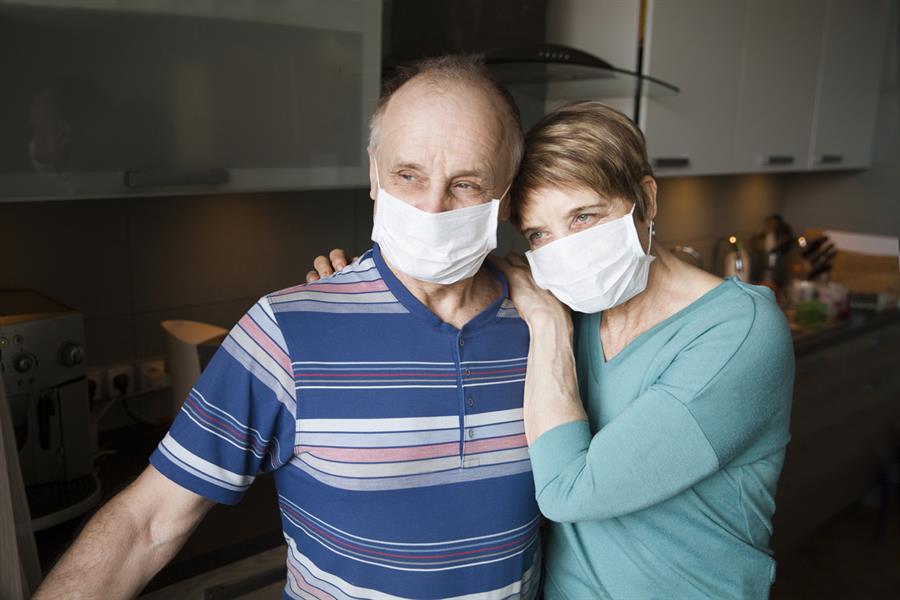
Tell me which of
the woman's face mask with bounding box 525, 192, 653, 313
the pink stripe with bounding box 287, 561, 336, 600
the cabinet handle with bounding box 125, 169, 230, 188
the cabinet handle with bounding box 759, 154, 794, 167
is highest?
the cabinet handle with bounding box 759, 154, 794, 167

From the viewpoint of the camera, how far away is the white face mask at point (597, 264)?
3.48 feet

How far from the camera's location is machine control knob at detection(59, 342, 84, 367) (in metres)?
1.42

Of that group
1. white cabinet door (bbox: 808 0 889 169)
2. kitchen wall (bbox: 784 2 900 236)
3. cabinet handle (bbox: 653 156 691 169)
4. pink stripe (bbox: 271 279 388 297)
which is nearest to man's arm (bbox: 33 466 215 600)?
pink stripe (bbox: 271 279 388 297)

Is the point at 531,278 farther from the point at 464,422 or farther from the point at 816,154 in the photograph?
the point at 816,154

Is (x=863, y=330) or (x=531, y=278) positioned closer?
(x=531, y=278)

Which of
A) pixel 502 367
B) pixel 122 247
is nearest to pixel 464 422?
pixel 502 367

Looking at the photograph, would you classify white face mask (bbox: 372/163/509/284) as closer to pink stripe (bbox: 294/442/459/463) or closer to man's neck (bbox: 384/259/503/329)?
man's neck (bbox: 384/259/503/329)

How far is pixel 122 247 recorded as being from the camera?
68.9 inches

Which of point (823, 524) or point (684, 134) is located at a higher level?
point (684, 134)

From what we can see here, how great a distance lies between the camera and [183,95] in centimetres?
138

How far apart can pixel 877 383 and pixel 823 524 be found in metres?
0.61

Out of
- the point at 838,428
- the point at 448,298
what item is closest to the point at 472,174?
the point at 448,298

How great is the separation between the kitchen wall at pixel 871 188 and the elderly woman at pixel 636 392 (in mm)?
2407

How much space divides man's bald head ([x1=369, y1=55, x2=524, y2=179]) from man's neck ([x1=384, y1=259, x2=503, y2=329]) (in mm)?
180
